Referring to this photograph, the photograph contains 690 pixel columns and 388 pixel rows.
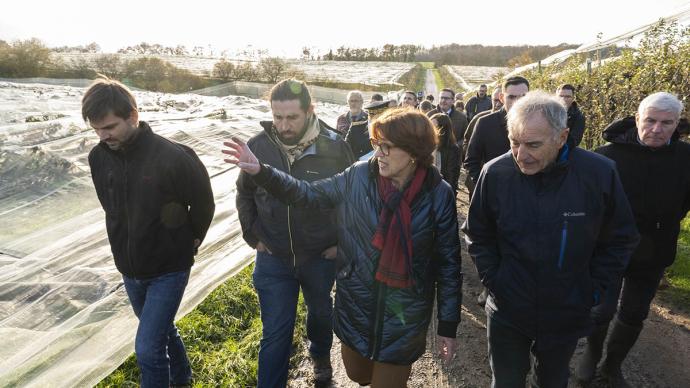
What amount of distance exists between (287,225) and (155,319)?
0.95 m

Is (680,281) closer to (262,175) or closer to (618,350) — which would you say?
(618,350)

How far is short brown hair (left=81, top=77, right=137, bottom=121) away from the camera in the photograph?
236 cm

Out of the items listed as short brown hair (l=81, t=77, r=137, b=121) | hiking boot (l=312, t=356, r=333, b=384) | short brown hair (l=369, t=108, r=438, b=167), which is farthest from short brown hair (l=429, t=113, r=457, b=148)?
short brown hair (l=81, t=77, r=137, b=121)

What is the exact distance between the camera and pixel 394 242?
2.03m

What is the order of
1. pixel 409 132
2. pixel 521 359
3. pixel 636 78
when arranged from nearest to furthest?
1. pixel 409 132
2. pixel 521 359
3. pixel 636 78

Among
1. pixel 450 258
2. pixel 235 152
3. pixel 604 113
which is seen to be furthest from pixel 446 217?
pixel 604 113

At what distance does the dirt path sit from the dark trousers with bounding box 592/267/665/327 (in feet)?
2.03

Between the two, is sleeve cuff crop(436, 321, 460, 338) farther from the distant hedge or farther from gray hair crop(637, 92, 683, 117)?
the distant hedge

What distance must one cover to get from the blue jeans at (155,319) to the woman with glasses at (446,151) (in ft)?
11.3

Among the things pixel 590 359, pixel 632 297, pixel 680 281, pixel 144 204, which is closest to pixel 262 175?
pixel 144 204

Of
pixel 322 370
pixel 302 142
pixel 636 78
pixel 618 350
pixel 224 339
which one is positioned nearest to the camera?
pixel 302 142

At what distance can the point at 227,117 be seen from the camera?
11.4 meters

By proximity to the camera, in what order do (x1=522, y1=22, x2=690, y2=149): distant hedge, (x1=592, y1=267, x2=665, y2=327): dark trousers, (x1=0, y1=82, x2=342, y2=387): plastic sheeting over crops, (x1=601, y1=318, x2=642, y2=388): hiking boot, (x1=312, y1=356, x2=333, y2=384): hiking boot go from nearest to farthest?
(x1=592, y1=267, x2=665, y2=327): dark trousers → (x1=601, y1=318, x2=642, y2=388): hiking boot → (x1=0, y1=82, x2=342, y2=387): plastic sheeting over crops → (x1=312, y1=356, x2=333, y2=384): hiking boot → (x1=522, y1=22, x2=690, y2=149): distant hedge

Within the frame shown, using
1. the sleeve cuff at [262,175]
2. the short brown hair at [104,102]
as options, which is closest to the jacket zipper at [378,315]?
the sleeve cuff at [262,175]
